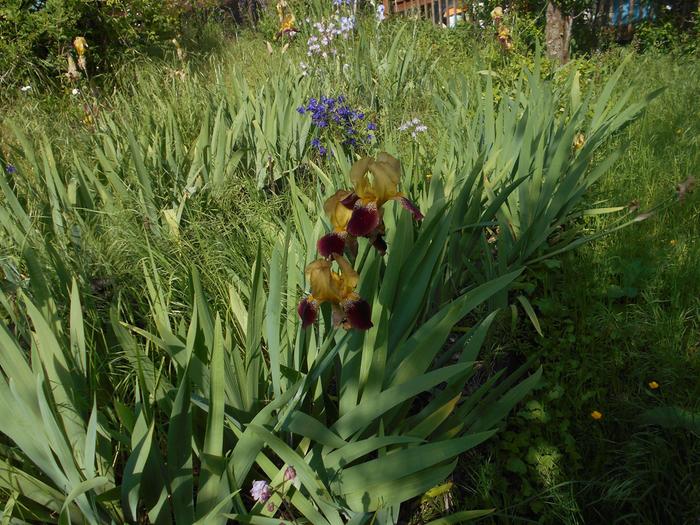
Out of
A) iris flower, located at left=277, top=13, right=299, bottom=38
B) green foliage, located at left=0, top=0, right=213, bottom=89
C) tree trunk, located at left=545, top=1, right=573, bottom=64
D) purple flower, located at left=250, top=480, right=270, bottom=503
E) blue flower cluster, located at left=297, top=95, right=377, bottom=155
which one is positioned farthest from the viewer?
iris flower, located at left=277, top=13, right=299, bottom=38

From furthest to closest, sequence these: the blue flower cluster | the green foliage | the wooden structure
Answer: the wooden structure, the green foliage, the blue flower cluster

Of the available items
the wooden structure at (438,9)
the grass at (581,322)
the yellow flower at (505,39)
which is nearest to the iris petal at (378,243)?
the grass at (581,322)

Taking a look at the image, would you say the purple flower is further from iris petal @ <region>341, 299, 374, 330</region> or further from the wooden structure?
the wooden structure

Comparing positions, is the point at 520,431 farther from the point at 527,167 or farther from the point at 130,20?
the point at 130,20

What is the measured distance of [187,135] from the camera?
3.04 meters

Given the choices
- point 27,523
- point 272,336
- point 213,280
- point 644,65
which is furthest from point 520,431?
point 644,65

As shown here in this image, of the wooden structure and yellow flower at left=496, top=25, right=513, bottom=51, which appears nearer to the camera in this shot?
yellow flower at left=496, top=25, right=513, bottom=51

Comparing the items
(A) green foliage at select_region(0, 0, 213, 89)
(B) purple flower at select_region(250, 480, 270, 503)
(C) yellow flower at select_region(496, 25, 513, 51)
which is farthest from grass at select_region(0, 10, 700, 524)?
(A) green foliage at select_region(0, 0, 213, 89)

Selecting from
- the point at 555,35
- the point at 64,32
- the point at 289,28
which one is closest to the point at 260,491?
the point at 555,35

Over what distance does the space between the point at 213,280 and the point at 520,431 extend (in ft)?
3.44

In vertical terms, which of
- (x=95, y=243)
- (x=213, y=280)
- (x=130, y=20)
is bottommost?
(x=213, y=280)

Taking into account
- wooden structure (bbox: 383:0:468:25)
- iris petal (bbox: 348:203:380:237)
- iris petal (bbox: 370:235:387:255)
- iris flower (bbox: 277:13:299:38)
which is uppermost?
wooden structure (bbox: 383:0:468:25)

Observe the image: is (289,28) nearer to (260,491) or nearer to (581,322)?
(581,322)

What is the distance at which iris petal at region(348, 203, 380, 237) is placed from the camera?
1020mm
